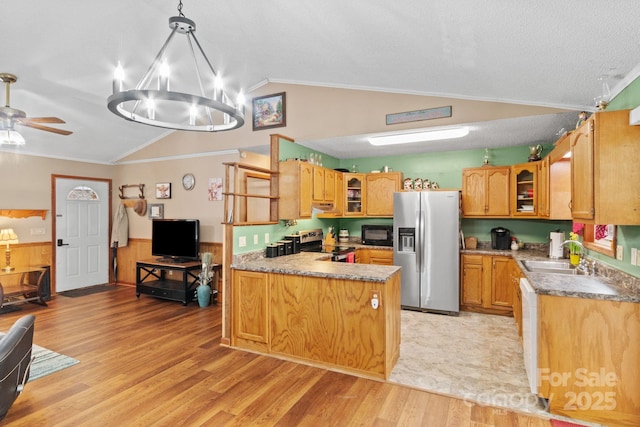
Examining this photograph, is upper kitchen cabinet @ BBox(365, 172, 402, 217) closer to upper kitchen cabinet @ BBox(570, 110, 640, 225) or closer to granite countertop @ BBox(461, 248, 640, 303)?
granite countertop @ BBox(461, 248, 640, 303)

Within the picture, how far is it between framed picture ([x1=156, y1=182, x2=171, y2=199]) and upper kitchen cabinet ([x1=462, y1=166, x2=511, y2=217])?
512 cm

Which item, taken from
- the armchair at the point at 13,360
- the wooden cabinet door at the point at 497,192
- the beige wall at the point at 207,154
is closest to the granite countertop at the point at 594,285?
the beige wall at the point at 207,154

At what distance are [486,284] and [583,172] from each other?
253 centimetres

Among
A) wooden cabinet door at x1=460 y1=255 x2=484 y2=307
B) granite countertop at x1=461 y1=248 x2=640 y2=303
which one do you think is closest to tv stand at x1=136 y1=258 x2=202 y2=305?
wooden cabinet door at x1=460 y1=255 x2=484 y2=307

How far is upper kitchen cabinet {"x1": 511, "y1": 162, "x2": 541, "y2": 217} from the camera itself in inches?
176

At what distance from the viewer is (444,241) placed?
15.0 feet

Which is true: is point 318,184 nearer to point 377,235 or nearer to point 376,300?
point 377,235

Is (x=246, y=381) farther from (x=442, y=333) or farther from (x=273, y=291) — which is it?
(x=442, y=333)

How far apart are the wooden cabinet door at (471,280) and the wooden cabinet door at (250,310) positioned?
295cm

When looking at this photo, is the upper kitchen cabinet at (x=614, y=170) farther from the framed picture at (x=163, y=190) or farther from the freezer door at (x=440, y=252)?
the framed picture at (x=163, y=190)

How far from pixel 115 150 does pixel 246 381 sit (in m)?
5.49

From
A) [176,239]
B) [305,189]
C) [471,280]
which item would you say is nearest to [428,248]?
[471,280]

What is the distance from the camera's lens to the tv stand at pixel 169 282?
5.25 m

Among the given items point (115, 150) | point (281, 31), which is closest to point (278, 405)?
point (281, 31)
